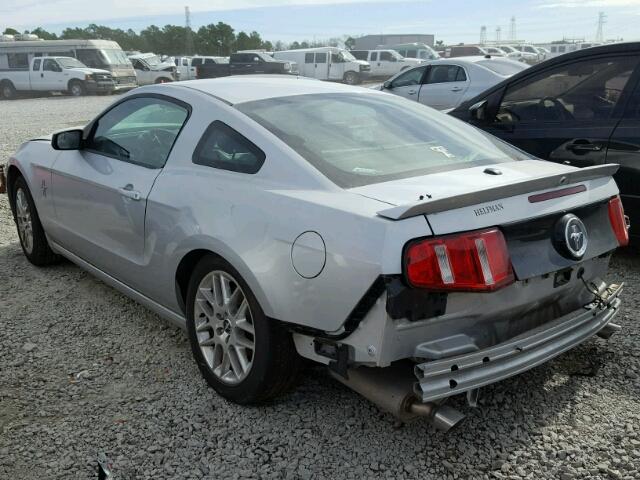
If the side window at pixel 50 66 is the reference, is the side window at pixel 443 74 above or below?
above

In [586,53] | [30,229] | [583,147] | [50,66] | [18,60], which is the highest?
→ [586,53]

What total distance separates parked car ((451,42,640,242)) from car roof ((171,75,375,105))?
1882 mm

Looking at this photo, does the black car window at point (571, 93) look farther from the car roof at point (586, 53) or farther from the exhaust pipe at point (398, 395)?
the exhaust pipe at point (398, 395)

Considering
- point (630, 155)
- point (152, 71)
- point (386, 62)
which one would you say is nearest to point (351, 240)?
point (630, 155)

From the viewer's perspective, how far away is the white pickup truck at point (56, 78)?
92.4 ft

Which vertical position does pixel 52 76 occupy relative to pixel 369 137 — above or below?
below

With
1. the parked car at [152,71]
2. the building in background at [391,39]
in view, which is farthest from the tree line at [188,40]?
the parked car at [152,71]

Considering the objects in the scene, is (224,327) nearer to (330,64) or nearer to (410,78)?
(410,78)

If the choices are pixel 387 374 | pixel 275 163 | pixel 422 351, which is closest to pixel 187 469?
pixel 387 374

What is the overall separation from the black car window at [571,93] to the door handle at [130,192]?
127 inches

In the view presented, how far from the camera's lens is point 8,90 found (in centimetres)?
3047

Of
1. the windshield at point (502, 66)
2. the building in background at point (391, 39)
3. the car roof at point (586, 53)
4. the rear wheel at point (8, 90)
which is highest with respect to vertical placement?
the building in background at point (391, 39)

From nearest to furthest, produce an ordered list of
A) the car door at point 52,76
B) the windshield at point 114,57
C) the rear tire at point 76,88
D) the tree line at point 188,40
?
the rear tire at point 76,88 → the car door at point 52,76 → the windshield at point 114,57 → the tree line at point 188,40

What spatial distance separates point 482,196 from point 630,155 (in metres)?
2.61
